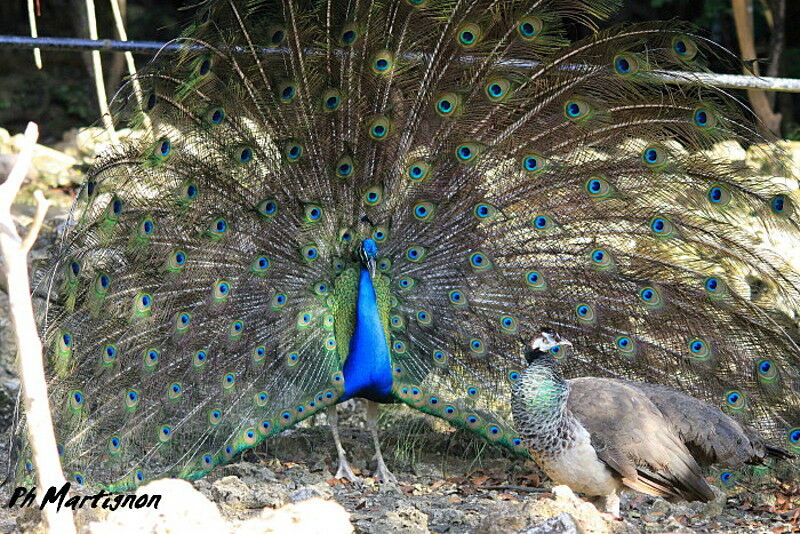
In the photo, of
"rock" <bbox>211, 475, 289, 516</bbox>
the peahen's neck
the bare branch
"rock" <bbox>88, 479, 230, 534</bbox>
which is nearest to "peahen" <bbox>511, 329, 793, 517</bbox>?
the peahen's neck

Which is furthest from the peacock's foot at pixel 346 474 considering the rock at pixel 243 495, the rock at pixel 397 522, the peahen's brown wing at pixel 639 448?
the peahen's brown wing at pixel 639 448

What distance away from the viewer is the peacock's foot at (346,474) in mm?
6107

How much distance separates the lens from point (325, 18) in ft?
19.5

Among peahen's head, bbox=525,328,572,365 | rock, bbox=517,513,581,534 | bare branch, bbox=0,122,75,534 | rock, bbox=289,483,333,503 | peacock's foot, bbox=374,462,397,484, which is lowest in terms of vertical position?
peacock's foot, bbox=374,462,397,484

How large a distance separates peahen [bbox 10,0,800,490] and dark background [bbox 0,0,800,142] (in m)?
6.82

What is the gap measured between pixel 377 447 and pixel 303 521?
3094 millimetres

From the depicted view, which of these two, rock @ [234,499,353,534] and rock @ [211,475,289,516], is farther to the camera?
rock @ [211,475,289,516]

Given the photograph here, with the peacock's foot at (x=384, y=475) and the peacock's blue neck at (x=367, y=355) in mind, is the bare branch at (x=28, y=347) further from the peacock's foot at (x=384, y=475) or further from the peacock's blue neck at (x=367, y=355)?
the peacock's foot at (x=384, y=475)

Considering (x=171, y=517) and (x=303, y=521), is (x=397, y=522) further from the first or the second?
(x=171, y=517)

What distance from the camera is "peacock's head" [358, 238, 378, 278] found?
19.5 ft

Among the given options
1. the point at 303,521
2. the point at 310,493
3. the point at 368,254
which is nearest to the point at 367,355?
the point at 368,254

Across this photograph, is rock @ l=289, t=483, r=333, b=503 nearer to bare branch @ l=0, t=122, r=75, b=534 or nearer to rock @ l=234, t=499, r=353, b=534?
rock @ l=234, t=499, r=353, b=534

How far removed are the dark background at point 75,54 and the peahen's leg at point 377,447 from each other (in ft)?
23.8

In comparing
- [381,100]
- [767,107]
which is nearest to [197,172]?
[381,100]
